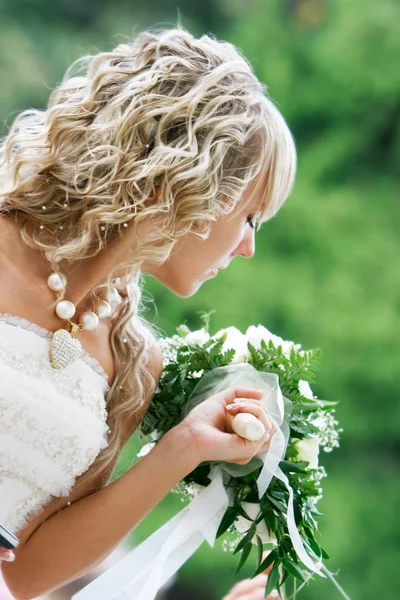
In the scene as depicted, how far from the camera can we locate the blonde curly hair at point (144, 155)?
1699 mm

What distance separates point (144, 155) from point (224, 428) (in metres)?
0.56

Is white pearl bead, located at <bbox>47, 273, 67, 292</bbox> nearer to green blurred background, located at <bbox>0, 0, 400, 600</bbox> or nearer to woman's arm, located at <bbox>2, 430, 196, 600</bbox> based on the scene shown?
woman's arm, located at <bbox>2, 430, 196, 600</bbox>

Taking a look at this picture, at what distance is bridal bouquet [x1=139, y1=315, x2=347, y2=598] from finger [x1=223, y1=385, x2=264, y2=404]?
0.03 m

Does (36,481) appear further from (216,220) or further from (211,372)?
(216,220)

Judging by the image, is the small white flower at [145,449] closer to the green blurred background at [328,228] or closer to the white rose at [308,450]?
the white rose at [308,450]

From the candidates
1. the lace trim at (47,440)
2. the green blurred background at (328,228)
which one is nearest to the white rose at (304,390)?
the lace trim at (47,440)

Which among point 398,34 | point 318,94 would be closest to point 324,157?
point 318,94

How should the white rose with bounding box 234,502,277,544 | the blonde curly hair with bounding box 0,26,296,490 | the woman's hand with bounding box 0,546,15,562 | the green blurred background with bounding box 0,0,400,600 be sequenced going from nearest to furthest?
the woman's hand with bounding box 0,546,15,562 < the blonde curly hair with bounding box 0,26,296,490 < the white rose with bounding box 234,502,277,544 < the green blurred background with bounding box 0,0,400,600

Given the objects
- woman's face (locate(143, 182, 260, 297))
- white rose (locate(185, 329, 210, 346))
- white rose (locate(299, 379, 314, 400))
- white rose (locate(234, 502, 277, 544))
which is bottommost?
white rose (locate(234, 502, 277, 544))

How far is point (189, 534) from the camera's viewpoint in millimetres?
1776

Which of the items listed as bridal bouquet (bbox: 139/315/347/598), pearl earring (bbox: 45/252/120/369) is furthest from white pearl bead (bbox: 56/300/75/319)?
bridal bouquet (bbox: 139/315/347/598)

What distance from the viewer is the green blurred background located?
473cm

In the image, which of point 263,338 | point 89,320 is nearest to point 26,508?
point 89,320

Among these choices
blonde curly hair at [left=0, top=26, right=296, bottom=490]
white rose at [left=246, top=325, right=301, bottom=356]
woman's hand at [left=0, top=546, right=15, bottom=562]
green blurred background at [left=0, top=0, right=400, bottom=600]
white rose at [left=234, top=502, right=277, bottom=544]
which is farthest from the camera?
green blurred background at [left=0, top=0, right=400, bottom=600]
